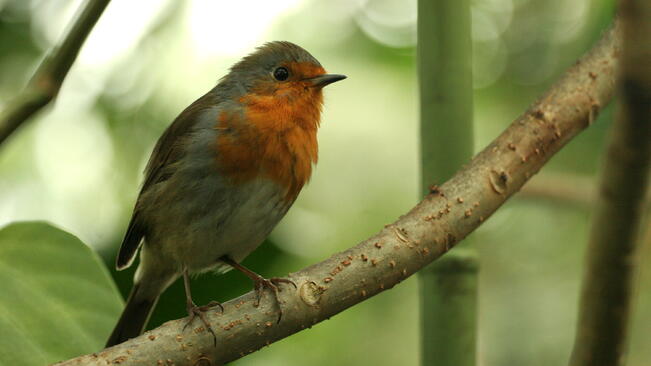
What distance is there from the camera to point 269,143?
3.51 m

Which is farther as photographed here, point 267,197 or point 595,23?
point 595,23

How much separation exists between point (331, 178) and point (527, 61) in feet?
4.24

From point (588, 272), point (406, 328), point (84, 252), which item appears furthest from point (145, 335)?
point (406, 328)

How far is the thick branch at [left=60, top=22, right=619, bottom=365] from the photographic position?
7.27ft

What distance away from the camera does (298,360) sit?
162 inches

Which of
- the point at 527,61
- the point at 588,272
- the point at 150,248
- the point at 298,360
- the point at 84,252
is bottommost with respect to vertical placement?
the point at 298,360

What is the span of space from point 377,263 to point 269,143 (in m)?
1.29

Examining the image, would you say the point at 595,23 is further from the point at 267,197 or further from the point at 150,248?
the point at 150,248

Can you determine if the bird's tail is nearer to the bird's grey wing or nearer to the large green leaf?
the bird's grey wing

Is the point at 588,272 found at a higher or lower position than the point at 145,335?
higher

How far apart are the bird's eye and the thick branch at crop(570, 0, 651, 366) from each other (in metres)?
2.39

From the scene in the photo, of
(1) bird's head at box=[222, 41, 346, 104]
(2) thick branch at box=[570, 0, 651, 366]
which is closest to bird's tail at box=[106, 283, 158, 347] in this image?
(1) bird's head at box=[222, 41, 346, 104]

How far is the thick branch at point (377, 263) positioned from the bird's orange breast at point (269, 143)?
1103 mm

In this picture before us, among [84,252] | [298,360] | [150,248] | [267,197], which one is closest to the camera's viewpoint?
[84,252]
